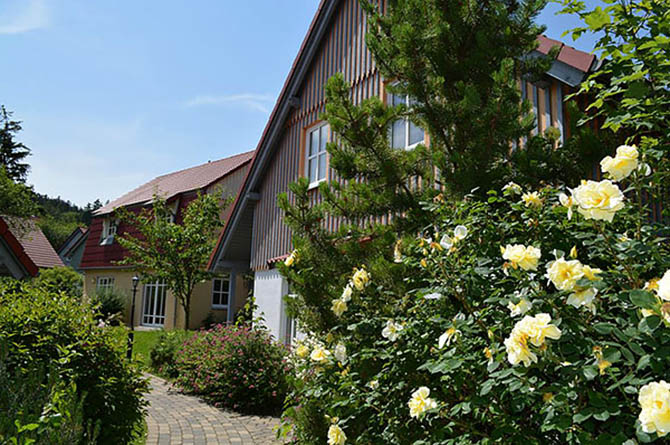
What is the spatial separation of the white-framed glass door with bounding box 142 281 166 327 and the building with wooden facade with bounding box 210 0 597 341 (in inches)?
421

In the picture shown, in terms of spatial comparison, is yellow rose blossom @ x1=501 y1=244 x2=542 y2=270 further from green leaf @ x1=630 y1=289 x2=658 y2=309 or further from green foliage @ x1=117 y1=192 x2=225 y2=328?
green foliage @ x1=117 y1=192 x2=225 y2=328

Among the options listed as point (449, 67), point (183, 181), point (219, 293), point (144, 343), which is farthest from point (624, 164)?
point (183, 181)

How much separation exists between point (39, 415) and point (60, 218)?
9480 centimetres

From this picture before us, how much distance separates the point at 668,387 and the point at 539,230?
1.34 metres

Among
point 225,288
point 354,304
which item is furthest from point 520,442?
point 225,288

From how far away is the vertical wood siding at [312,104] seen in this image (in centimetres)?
922

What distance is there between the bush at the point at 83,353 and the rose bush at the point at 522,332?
1.75 meters

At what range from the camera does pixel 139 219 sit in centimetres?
1792

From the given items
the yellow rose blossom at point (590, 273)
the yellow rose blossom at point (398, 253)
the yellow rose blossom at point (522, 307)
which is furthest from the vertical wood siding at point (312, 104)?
the yellow rose blossom at point (590, 273)

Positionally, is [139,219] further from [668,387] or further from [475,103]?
[668,387]

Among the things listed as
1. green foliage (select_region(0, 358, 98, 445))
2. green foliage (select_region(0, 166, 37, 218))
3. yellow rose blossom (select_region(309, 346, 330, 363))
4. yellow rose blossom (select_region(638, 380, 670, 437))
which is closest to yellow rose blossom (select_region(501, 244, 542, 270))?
yellow rose blossom (select_region(638, 380, 670, 437))

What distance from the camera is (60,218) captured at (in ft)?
281

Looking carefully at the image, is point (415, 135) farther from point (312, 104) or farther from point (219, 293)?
point (219, 293)

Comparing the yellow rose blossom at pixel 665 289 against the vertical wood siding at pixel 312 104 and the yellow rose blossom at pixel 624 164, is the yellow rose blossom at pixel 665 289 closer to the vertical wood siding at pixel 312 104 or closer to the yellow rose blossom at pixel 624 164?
the yellow rose blossom at pixel 624 164
